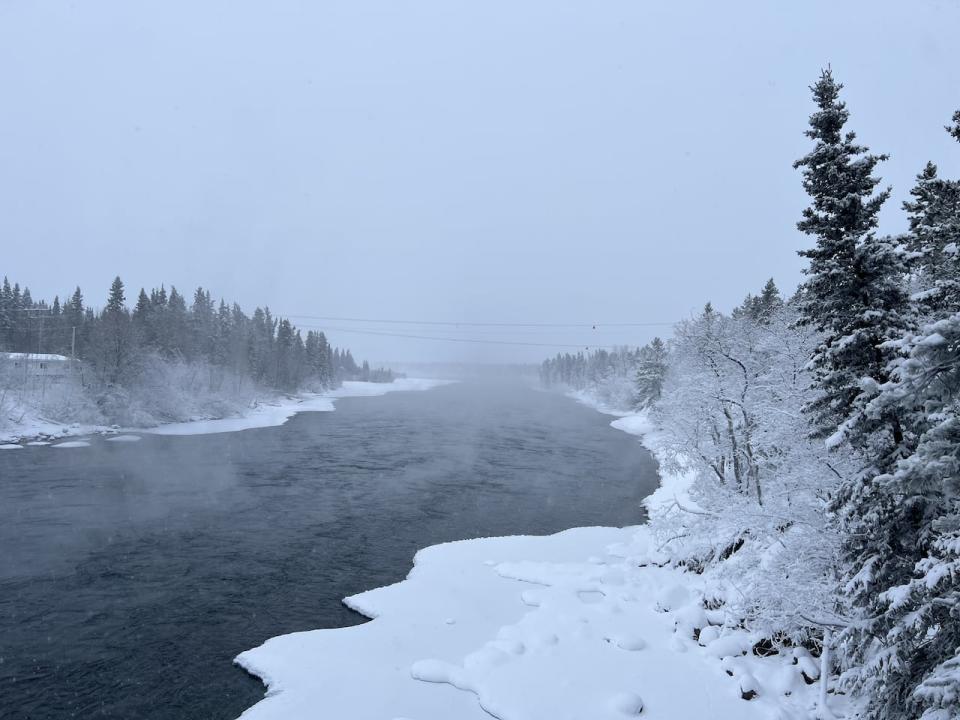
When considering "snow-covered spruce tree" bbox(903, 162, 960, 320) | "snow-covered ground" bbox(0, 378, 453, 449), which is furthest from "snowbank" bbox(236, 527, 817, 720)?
"snow-covered ground" bbox(0, 378, 453, 449)

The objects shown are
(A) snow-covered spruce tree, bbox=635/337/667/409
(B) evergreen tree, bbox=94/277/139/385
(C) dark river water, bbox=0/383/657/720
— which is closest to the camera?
(C) dark river water, bbox=0/383/657/720

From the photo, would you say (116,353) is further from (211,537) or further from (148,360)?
(211,537)

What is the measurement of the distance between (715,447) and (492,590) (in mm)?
12955

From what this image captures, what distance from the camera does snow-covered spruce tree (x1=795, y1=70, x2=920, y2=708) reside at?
9.06m

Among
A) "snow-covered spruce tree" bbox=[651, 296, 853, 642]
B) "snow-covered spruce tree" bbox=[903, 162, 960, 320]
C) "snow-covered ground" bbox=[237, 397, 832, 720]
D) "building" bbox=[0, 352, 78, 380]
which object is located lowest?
"snow-covered ground" bbox=[237, 397, 832, 720]

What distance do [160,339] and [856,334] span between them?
79.5 metres

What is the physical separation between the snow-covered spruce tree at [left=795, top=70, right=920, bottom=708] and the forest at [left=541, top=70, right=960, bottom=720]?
3cm

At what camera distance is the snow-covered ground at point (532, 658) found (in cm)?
1109

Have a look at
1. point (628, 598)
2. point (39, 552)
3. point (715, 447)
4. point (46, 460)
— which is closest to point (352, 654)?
point (628, 598)

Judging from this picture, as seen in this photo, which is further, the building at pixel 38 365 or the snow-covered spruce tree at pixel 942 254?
the building at pixel 38 365

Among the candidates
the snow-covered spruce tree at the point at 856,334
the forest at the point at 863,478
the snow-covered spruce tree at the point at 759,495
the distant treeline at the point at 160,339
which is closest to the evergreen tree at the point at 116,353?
the distant treeline at the point at 160,339

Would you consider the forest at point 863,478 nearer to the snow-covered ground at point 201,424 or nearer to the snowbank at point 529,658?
the snowbank at point 529,658

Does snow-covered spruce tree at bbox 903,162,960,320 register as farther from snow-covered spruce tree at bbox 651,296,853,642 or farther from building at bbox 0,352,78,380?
building at bbox 0,352,78,380

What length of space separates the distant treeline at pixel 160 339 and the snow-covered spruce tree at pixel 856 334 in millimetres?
62487
